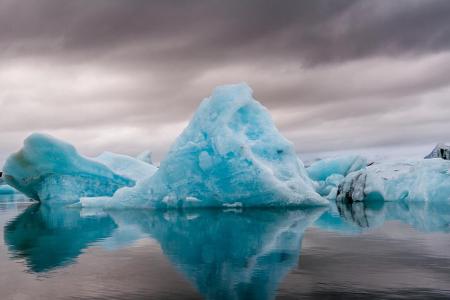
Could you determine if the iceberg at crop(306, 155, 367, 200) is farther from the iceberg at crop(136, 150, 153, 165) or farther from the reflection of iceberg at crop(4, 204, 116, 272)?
the reflection of iceberg at crop(4, 204, 116, 272)

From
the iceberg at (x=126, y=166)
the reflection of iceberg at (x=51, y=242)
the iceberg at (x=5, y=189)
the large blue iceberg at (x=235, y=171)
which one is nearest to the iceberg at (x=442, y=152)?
the large blue iceberg at (x=235, y=171)

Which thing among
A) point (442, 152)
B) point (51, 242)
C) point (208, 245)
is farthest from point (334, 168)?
point (51, 242)

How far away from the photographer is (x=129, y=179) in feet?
103

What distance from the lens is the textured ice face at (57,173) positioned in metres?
28.7

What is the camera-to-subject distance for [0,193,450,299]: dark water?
614 centimetres

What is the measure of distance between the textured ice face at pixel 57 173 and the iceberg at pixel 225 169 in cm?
705

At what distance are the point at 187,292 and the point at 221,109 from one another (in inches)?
680

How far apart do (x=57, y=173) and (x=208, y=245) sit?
900 inches

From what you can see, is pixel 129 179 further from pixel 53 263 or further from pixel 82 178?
A: pixel 53 263

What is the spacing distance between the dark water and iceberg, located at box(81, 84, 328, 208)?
7139mm

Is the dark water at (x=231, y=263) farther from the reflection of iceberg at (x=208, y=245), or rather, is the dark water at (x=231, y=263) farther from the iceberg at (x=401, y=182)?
the iceberg at (x=401, y=182)

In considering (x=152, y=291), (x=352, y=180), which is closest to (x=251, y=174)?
(x=352, y=180)

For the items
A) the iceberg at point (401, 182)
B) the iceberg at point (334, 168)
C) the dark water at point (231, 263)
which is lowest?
the dark water at point (231, 263)

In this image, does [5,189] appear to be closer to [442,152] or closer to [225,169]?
[225,169]
